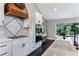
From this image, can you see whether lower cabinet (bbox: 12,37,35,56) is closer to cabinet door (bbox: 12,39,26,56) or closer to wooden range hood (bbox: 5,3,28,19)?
cabinet door (bbox: 12,39,26,56)

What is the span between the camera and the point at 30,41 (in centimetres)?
165

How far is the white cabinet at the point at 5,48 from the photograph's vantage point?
1343 mm

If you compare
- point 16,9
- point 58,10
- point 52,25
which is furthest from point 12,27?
point 58,10

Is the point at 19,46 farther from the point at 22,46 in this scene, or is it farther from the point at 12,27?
the point at 12,27

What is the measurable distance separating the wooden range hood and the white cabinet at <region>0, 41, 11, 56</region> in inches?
22.0

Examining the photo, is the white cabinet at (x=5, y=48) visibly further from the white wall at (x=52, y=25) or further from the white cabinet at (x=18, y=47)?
the white wall at (x=52, y=25)

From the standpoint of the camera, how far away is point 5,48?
54.2 inches

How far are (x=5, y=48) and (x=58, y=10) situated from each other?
1.10 metres

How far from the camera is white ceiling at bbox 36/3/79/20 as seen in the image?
1.49 m

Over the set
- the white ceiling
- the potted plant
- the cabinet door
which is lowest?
the cabinet door

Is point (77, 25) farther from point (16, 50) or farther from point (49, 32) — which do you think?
point (16, 50)

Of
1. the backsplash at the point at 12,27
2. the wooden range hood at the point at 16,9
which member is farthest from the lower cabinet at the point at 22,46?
the wooden range hood at the point at 16,9

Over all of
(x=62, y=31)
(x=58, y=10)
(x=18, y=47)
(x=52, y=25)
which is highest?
(x=58, y=10)

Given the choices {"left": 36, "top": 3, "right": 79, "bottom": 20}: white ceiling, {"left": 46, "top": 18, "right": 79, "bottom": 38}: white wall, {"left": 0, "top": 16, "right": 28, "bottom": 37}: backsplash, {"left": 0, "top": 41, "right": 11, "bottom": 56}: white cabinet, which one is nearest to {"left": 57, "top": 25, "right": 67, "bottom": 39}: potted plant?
{"left": 46, "top": 18, "right": 79, "bottom": 38}: white wall
